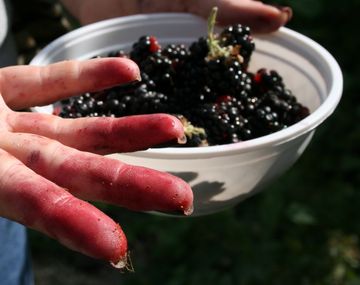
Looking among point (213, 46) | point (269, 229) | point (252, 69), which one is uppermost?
point (213, 46)

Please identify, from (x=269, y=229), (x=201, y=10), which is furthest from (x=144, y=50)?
(x=269, y=229)

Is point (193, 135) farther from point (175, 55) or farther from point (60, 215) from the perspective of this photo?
point (60, 215)

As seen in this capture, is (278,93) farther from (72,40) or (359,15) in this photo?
(359,15)

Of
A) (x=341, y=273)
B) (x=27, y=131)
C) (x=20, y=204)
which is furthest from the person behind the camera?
(x=341, y=273)

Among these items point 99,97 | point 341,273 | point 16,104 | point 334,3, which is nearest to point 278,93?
point 99,97

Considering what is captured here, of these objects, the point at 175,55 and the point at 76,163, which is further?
the point at 175,55

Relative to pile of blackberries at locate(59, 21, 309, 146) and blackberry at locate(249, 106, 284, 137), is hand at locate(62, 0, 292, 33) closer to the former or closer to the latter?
pile of blackberries at locate(59, 21, 309, 146)

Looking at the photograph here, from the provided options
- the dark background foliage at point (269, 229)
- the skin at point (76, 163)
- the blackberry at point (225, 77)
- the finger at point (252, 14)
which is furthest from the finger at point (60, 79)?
the dark background foliage at point (269, 229)
